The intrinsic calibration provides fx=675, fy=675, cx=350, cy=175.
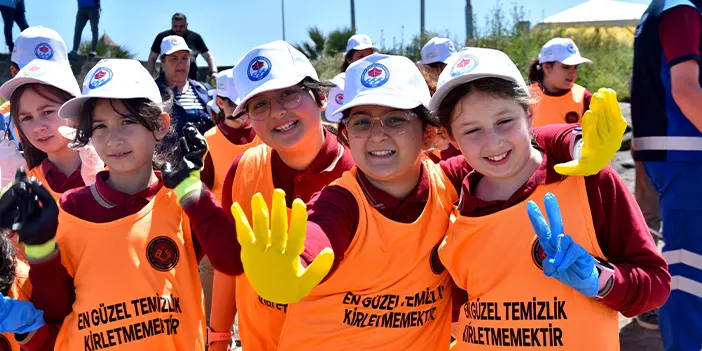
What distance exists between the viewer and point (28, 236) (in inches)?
81.3

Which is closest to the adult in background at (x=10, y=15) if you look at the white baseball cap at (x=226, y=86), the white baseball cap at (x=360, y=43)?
the white baseball cap at (x=360, y=43)

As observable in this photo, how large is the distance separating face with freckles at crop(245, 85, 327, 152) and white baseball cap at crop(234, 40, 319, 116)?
6 centimetres

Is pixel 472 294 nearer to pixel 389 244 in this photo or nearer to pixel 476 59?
pixel 389 244

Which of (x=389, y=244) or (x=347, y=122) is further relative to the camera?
(x=347, y=122)

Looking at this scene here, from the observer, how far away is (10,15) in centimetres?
1003

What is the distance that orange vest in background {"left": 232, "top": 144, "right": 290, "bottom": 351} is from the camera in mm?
2551

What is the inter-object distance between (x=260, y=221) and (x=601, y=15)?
25412mm

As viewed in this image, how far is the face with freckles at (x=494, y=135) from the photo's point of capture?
2098 millimetres

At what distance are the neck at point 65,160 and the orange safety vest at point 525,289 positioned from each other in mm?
1981

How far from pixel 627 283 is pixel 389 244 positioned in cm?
71

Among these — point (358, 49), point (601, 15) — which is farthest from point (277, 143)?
point (601, 15)

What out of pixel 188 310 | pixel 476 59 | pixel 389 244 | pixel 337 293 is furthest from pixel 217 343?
pixel 476 59

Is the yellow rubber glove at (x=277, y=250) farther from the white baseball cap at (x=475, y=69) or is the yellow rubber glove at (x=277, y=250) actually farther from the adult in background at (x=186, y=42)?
the adult in background at (x=186, y=42)

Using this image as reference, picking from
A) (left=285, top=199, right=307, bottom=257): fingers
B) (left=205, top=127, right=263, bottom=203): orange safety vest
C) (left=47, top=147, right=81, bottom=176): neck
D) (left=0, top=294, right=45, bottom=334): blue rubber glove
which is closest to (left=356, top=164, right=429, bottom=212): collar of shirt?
(left=285, top=199, right=307, bottom=257): fingers
